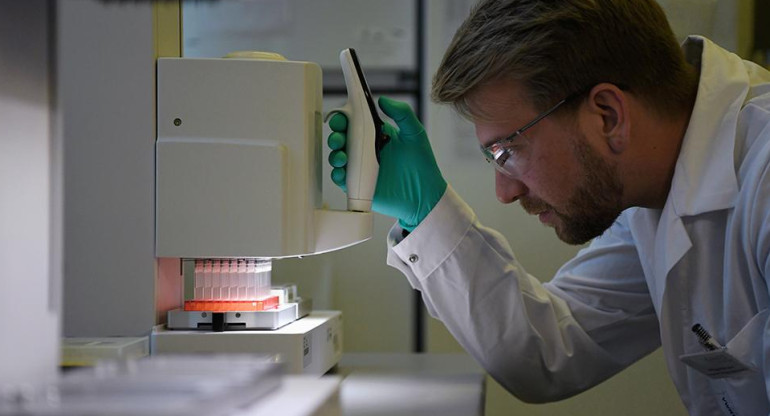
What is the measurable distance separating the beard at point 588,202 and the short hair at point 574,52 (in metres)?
0.11

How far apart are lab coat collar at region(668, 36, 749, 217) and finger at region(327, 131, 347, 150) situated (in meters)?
0.63

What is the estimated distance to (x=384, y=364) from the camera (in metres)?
1.79

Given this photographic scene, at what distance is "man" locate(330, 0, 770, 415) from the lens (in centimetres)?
141

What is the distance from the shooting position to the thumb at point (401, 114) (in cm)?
161

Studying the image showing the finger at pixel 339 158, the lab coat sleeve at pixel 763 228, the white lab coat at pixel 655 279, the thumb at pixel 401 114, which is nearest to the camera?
the lab coat sleeve at pixel 763 228

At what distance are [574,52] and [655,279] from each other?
50 centimetres

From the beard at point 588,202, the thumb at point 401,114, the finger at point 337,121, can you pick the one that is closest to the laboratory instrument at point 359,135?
the finger at point 337,121

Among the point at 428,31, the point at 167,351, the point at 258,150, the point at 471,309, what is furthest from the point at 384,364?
the point at 428,31

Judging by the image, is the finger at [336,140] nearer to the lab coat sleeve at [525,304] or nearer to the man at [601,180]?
the man at [601,180]

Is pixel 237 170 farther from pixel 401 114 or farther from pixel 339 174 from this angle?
pixel 401 114

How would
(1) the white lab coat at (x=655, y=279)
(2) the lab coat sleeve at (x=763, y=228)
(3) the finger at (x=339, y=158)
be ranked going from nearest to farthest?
(2) the lab coat sleeve at (x=763, y=228) < (1) the white lab coat at (x=655, y=279) < (3) the finger at (x=339, y=158)

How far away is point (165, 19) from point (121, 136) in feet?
0.79

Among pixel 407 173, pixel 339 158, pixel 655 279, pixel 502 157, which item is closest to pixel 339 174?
pixel 339 158

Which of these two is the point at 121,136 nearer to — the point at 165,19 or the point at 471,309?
the point at 165,19
